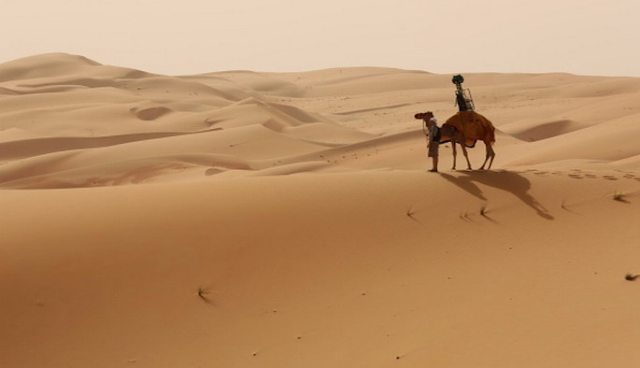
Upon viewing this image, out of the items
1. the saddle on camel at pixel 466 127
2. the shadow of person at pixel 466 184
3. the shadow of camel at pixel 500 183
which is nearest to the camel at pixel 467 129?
the saddle on camel at pixel 466 127

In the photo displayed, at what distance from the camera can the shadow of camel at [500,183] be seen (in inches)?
362

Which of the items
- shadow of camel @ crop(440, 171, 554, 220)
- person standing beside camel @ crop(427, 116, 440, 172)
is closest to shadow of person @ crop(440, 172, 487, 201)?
shadow of camel @ crop(440, 171, 554, 220)

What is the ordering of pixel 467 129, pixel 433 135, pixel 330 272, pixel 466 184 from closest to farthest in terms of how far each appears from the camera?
pixel 330 272, pixel 466 184, pixel 467 129, pixel 433 135

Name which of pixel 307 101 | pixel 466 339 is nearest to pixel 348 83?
pixel 307 101

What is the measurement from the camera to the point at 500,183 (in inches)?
383

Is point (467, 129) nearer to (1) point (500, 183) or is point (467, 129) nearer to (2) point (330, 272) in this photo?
(1) point (500, 183)

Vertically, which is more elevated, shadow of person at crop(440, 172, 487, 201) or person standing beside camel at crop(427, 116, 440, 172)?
person standing beside camel at crop(427, 116, 440, 172)

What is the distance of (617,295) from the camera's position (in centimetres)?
618

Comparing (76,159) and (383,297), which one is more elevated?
(383,297)

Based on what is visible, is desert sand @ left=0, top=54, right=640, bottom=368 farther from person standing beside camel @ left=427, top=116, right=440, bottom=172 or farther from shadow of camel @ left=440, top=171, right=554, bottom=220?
person standing beside camel @ left=427, top=116, right=440, bottom=172

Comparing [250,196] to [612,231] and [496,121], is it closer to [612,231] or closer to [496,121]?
[612,231]

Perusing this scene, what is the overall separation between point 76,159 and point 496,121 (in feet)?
74.0

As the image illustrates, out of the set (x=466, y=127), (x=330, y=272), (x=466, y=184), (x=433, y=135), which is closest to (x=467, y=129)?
(x=466, y=127)

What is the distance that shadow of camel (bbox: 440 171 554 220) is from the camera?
9.20 m
